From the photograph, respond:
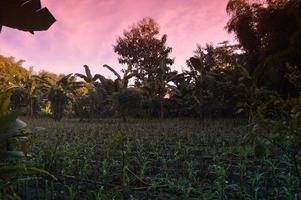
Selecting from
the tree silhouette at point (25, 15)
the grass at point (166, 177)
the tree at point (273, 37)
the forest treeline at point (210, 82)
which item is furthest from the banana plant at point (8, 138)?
the tree at point (273, 37)

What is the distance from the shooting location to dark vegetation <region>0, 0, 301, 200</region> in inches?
116

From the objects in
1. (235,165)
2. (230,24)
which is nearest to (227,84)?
(230,24)

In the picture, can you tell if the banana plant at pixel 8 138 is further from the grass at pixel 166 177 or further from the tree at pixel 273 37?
the tree at pixel 273 37

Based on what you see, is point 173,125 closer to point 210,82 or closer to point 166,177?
point 210,82

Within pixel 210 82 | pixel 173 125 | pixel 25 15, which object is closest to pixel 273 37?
pixel 210 82

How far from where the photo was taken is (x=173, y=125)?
11961 millimetres

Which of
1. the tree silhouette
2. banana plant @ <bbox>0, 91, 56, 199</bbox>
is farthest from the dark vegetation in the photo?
the tree silhouette

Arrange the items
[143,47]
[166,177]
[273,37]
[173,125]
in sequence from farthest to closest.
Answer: [143,47] → [273,37] → [173,125] → [166,177]

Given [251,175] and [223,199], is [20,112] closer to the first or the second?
[223,199]

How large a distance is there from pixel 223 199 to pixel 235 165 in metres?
1.54

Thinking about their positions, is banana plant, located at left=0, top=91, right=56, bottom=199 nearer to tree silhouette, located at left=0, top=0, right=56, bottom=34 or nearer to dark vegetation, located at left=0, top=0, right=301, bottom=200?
dark vegetation, located at left=0, top=0, right=301, bottom=200

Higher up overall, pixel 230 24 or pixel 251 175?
pixel 230 24

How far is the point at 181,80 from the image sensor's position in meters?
16.3

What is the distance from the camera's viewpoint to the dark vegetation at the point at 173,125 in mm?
2959
